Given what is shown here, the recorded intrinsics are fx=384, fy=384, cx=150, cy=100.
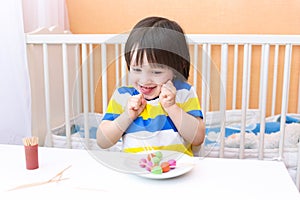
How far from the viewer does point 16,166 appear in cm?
89

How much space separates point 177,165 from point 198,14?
1353 millimetres

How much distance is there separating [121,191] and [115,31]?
4.80 ft

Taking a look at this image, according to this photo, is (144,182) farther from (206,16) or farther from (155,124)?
(206,16)

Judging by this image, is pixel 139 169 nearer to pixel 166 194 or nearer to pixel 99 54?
pixel 166 194

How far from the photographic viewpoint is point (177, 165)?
83 centimetres

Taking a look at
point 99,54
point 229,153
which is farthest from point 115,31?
point 99,54

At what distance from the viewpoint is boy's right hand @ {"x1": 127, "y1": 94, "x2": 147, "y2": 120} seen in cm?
76

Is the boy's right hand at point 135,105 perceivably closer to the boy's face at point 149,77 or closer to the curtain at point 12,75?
the boy's face at point 149,77

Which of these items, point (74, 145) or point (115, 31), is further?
point (115, 31)

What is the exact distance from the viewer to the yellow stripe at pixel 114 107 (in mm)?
821

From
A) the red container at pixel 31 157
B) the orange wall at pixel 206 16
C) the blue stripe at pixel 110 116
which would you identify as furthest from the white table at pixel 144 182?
the orange wall at pixel 206 16

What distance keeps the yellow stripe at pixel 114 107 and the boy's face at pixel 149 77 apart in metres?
0.09

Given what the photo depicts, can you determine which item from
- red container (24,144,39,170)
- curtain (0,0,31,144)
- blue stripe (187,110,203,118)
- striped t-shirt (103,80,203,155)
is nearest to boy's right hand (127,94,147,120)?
striped t-shirt (103,80,203,155)

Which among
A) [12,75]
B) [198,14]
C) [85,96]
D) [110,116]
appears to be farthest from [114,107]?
[198,14]
